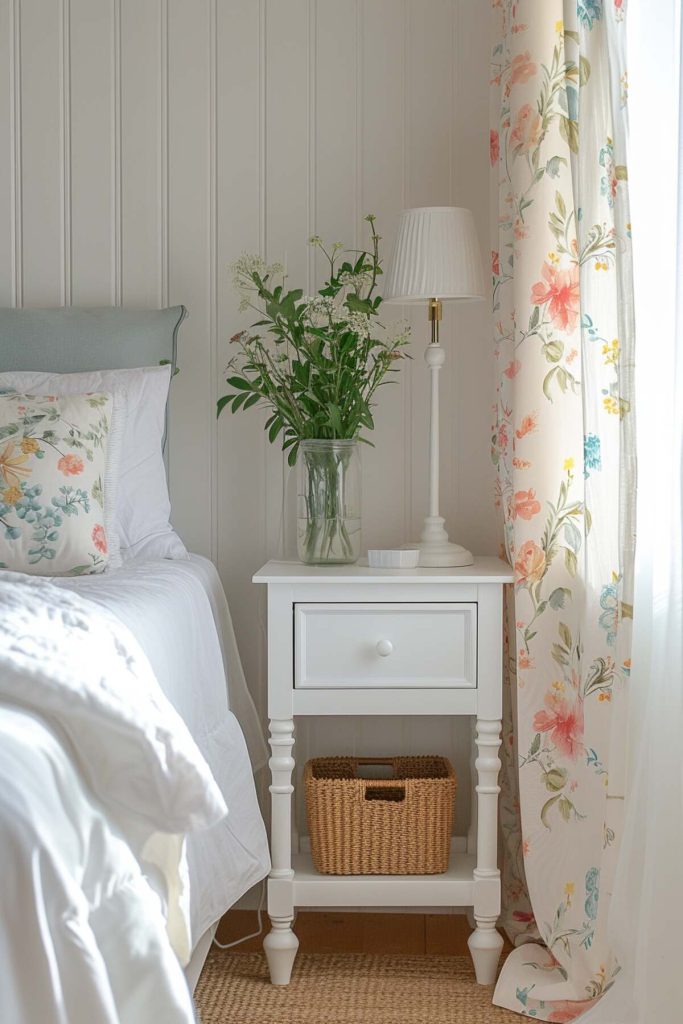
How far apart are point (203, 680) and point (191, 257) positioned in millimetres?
Answer: 1023

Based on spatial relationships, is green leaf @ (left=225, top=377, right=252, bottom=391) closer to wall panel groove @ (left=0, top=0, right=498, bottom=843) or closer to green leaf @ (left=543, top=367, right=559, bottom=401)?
wall panel groove @ (left=0, top=0, right=498, bottom=843)

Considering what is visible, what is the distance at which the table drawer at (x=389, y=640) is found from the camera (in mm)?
1990

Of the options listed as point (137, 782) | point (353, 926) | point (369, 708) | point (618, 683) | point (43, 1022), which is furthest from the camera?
point (353, 926)

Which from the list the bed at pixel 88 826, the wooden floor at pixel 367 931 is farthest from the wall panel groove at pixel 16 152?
the wooden floor at pixel 367 931

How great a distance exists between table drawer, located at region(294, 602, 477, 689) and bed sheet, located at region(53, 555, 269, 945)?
19cm

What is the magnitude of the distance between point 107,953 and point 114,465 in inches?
49.8

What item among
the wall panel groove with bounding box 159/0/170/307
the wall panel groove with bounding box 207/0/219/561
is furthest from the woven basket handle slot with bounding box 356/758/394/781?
the wall panel groove with bounding box 159/0/170/307

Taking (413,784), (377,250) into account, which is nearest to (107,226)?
(377,250)

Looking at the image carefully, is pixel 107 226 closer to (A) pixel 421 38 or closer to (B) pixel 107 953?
(A) pixel 421 38

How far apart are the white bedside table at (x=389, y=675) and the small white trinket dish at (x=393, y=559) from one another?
0.23ft

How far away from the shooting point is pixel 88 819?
896 millimetres

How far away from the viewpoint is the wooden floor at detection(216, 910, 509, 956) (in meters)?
2.20

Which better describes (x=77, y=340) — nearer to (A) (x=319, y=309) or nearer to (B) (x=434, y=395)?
(A) (x=319, y=309)

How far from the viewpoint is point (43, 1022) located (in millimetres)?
767
